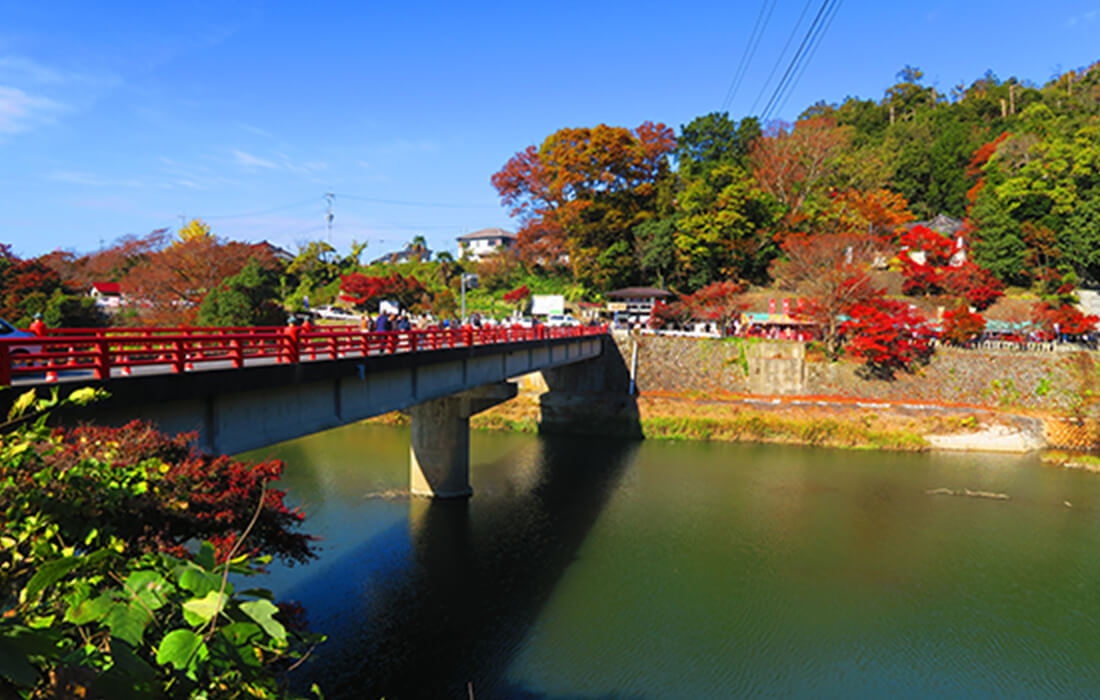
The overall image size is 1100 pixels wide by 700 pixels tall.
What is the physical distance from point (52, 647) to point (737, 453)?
31233 millimetres

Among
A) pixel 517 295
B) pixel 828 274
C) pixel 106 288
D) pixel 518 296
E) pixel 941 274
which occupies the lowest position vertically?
pixel 518 296

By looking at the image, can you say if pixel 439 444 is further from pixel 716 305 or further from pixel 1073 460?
pixel 1073 460

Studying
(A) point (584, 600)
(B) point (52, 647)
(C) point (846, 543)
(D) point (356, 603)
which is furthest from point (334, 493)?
(B) point (52, 647)

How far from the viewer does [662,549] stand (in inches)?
702

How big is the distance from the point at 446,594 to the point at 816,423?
25.2 m

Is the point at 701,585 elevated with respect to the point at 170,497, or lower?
lower

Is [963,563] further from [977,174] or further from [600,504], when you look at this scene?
[977,174]

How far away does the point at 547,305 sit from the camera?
4938 cm

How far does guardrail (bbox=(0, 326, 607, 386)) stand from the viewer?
296 inches

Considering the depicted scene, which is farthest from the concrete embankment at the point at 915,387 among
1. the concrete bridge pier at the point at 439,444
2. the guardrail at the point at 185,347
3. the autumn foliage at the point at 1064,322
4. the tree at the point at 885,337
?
the guardrail at the point at 185,347

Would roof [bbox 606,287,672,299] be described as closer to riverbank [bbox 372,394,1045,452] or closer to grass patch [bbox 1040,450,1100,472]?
riverbank [bbox 372,394,1045,452]

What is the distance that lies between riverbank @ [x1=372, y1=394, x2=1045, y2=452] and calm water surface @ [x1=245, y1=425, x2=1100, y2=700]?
5275 millimetres

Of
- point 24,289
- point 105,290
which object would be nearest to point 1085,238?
point 24,289

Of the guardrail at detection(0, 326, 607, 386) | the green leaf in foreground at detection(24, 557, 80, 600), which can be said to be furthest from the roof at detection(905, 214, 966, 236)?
the green leaf in foreground at detection(24, 557, 80, 600)
